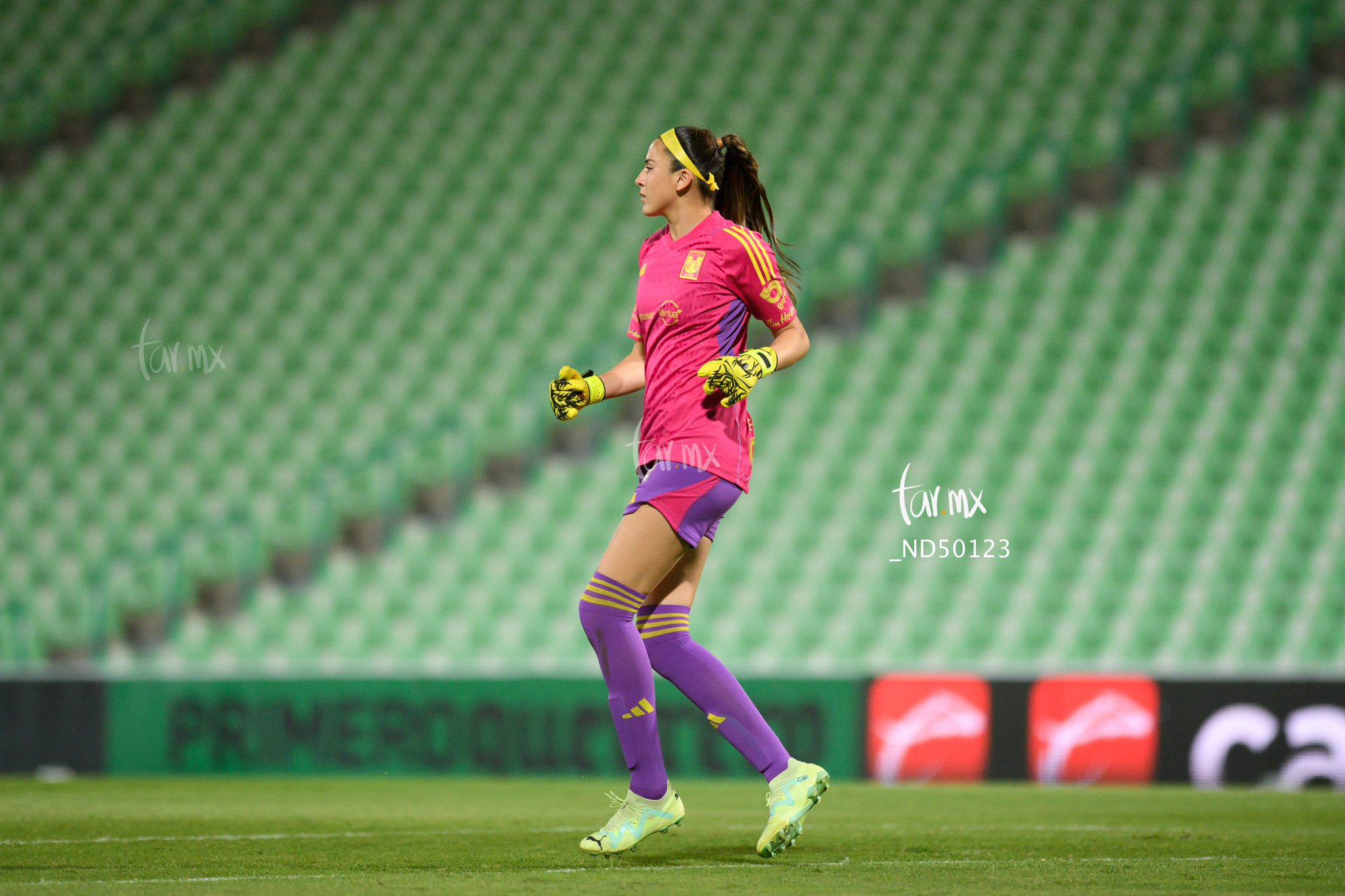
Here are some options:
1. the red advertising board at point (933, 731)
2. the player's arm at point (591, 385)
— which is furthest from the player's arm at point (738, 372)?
the red advertising board at point (933, 731)

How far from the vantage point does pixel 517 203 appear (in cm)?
857

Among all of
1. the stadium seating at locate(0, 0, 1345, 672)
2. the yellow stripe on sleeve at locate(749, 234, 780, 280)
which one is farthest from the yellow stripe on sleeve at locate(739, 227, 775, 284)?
the stadium seating at locate(0, 0, 1345, 672)

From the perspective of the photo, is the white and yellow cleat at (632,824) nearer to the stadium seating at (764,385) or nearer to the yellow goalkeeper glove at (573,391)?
the yellow goalkeeper glove at (573,391)

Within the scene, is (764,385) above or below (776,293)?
below

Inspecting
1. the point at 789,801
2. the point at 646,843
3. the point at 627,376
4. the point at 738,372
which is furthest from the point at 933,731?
the point at 738,372

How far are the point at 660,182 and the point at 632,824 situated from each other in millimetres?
1424

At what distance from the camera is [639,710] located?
313cm

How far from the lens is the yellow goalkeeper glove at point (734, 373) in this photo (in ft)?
9.91

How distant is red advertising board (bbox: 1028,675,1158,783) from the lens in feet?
19.5

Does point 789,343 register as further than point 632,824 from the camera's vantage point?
Yes

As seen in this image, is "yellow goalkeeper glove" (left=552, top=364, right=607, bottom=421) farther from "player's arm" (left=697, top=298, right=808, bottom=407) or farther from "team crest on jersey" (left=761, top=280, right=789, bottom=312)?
"team crest on jersey" (left=761, top=280, right=789, bottom=312)

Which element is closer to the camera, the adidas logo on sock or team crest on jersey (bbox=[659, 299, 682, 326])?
the adidas logo on sock

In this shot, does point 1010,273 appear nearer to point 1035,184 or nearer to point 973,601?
point 1035,184

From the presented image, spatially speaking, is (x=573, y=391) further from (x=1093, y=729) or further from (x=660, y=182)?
(x=1093, y=729)
